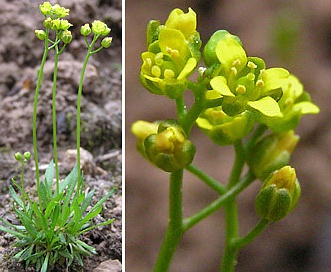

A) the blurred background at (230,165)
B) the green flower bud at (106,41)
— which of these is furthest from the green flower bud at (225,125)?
the blurred background at (230,165)

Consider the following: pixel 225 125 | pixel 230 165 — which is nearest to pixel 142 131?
pixel 225 125

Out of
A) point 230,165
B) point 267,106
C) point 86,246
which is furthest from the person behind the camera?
point 230,165

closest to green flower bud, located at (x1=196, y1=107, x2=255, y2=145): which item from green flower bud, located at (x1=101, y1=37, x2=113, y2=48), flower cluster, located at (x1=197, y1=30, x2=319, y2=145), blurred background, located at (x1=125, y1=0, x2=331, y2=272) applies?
flower cluster, located at (x1=197, y1=30, x2=319, y2=145)

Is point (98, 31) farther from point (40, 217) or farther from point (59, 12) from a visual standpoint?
point (40, 217)

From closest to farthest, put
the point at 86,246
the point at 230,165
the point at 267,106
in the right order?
1. the point at 267,106
2. the point at 86,246
3. the point at 230,165

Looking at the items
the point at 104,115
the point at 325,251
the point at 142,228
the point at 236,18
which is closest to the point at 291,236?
the point at 325,251

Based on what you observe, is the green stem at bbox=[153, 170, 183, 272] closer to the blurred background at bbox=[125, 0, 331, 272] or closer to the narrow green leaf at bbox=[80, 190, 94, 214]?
the narrow green leaf at bbox=[80, 190, 94, 214]

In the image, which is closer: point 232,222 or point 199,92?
point 199,92
